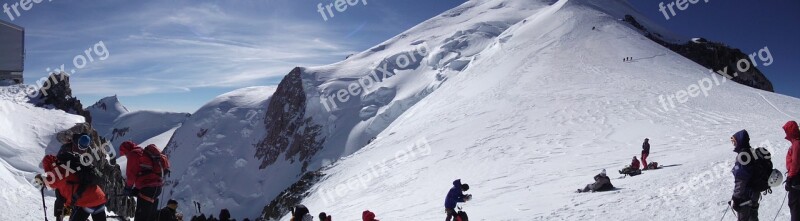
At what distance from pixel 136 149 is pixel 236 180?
82077mm

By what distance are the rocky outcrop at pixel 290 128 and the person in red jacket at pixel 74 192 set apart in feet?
231

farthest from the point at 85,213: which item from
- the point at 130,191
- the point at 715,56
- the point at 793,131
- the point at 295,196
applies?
the point at 715,56

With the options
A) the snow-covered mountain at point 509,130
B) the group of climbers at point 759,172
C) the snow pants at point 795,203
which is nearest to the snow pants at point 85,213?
the snow-covered mountain at point 509,130

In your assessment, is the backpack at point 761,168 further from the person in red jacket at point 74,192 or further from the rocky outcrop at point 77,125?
the rocky outcrop at point 77,125

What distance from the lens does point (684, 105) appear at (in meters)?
28.5

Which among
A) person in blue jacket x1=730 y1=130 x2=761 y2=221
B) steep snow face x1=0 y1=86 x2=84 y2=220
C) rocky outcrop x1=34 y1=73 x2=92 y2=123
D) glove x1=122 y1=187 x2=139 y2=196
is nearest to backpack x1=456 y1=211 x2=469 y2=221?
person in blue jacket x1=730 y1=130 x2=761 y2=221

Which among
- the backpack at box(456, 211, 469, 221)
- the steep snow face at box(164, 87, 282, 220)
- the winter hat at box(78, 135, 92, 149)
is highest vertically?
the winter hat at box(78, 135, 92, 149)

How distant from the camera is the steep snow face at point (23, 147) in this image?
459 inches

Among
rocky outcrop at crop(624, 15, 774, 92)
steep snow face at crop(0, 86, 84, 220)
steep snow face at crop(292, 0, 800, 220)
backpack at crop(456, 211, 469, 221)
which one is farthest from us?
rocky outcrop at crop(624, 15, 774, 92)

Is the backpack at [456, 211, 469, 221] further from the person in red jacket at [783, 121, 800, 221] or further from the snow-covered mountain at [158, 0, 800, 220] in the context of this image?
the person in red jacket at [783, 121, 800, 221]

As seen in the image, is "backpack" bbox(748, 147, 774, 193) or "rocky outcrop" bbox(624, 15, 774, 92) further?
"rocky outcrop" bbox(624, 15, 774, 92)

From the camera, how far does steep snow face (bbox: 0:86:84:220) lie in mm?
11648

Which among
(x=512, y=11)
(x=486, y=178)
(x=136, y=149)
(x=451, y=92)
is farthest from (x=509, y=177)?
(x=512, y=11)

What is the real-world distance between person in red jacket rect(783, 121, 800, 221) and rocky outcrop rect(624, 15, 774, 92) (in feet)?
219
